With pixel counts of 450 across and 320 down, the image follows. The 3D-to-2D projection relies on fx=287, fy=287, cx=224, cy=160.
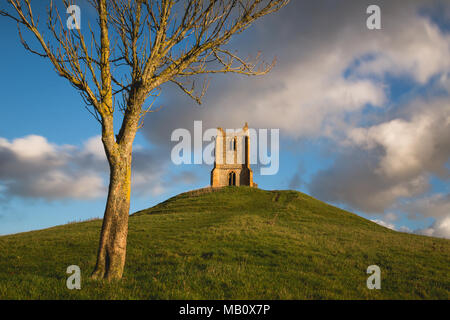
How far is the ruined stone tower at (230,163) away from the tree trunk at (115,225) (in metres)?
61.1

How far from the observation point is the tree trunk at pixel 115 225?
8570mm

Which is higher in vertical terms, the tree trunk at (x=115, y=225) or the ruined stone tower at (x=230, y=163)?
the ruined stone tower at (x=230, y=163)

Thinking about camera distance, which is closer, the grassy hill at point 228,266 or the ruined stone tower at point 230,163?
the grassy hill at point 228,266

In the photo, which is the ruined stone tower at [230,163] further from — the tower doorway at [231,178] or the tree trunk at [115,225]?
the tree trunk at [115,225]

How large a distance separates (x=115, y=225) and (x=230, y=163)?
64.9 meters

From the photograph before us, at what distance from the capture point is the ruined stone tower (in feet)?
235

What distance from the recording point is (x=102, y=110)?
9.26m

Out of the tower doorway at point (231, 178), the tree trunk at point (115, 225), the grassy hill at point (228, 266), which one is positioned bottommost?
the grassy hill at point (228, 266)

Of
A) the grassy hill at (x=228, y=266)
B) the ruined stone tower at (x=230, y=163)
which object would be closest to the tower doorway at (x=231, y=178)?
the ruined stone tower at (x=230, y=163)

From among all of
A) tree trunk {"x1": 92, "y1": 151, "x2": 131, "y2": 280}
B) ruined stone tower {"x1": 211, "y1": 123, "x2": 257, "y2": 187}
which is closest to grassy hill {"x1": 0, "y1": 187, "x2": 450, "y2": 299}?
tree trunk {"x1": 92, "y1": 151, "x2": 131, "y2": 280}
